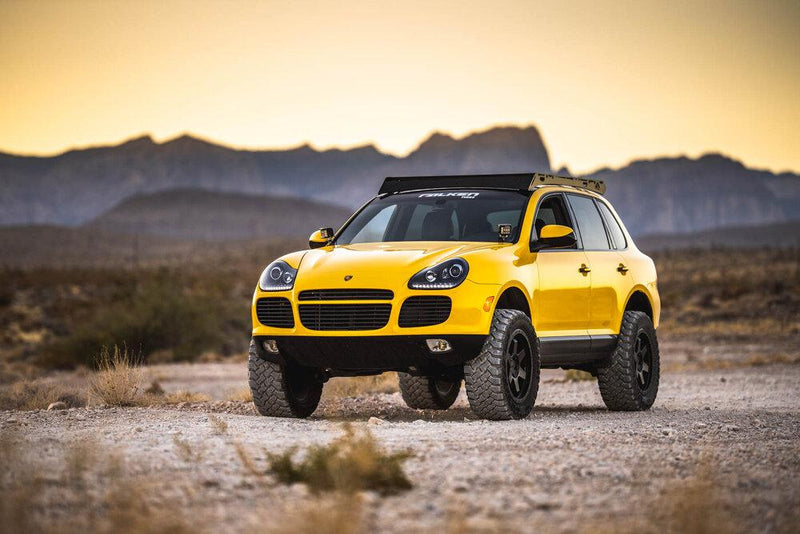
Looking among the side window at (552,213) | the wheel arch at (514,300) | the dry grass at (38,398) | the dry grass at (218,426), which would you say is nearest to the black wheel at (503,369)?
the wheel arch at (514,300)

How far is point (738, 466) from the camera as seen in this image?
7.89m

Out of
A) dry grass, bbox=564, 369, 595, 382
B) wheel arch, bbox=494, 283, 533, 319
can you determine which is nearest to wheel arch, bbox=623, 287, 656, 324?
wheel arch, bbox=494, 283, 533, 319

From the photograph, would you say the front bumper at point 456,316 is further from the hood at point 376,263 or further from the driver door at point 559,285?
the driver door at point 559,285

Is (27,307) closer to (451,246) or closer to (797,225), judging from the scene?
(451,246)

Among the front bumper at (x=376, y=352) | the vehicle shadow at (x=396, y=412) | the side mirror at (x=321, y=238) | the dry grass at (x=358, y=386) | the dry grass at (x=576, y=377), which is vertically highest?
the side mirror at (x=321, y=238)

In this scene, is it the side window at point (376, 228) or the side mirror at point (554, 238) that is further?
the side window at point (376, 228)

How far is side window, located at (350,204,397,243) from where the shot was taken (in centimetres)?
1176

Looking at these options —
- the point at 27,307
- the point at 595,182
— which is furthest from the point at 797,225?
the point at 595,182

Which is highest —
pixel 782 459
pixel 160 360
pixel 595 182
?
pixel 595 182

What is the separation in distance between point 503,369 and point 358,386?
7.20 m

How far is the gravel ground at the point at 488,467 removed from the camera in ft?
19.8

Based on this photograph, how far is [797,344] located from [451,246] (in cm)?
2275

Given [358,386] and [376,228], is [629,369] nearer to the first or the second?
[376,228]

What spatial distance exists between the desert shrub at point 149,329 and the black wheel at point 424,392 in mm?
16307
